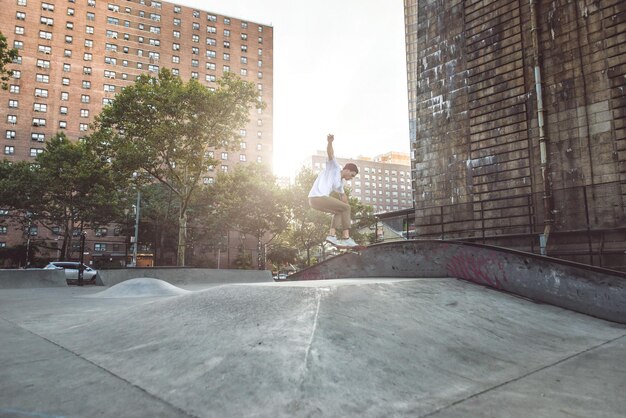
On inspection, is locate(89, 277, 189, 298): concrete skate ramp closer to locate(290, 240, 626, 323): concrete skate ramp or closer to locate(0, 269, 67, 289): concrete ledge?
locate(290, 240, 626, 323): concrete skate ramp

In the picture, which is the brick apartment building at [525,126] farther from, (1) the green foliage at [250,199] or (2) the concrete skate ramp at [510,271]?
(1) the green foliage at [250,199]

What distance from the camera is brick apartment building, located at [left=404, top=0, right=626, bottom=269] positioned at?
1077 cm

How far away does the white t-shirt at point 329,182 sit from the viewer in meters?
7.37

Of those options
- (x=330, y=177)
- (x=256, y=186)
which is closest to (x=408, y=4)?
(x=256, y=186)

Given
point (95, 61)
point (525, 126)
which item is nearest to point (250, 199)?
point (525, 126)

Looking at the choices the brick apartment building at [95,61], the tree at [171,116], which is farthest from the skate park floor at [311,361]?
the brick apartment building at [95,61]

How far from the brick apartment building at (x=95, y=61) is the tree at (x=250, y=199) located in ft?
89.0

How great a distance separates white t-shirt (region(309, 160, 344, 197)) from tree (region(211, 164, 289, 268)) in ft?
105

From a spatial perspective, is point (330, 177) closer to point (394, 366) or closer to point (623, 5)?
point (394, 366)

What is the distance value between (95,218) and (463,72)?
37510 mm

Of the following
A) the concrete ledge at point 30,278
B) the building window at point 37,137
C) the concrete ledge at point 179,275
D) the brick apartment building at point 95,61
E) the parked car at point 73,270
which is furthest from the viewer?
the building window at point 37,137

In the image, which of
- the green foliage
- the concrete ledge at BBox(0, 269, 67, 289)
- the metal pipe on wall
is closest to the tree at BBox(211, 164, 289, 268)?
the green foliage

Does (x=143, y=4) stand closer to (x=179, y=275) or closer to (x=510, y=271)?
(x=179, y=275)

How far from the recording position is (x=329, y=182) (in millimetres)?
7453
